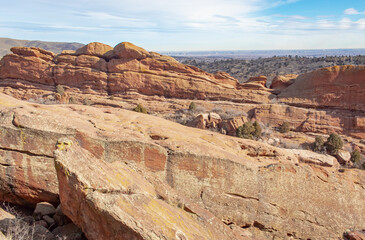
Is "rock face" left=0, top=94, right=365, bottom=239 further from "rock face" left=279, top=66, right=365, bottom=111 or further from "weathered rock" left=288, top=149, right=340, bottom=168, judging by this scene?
"rock face" left=279, top=66, right=365, bottom=111

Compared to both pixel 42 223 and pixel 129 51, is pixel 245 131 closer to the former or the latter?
pixel 42 223

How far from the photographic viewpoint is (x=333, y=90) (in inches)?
1035

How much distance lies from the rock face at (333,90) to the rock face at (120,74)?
3.97 m

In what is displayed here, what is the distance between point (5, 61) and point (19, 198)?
110ft

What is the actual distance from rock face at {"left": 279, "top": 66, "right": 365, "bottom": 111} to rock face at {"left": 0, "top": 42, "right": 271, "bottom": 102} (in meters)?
3.97

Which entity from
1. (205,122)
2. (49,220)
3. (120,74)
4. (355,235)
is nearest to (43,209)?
(49,220)

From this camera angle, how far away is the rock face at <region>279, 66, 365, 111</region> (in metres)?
25.3

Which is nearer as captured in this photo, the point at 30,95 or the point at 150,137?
the point at 150,137

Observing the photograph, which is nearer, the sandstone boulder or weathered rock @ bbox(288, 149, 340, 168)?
weathered rock @ bbox(288, 149, 340, 168)

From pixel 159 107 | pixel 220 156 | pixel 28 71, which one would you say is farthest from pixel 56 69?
pixel 220 156

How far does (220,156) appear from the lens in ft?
25.2

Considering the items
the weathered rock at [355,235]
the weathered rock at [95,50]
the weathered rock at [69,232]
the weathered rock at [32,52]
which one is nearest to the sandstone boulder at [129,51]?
the weathered rock at [95,50]

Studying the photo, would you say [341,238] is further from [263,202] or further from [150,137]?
[150,137]

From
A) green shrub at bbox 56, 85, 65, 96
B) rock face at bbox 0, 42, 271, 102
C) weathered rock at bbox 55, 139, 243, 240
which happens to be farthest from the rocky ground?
green shrub at bbox 56, 85, 65, 96
